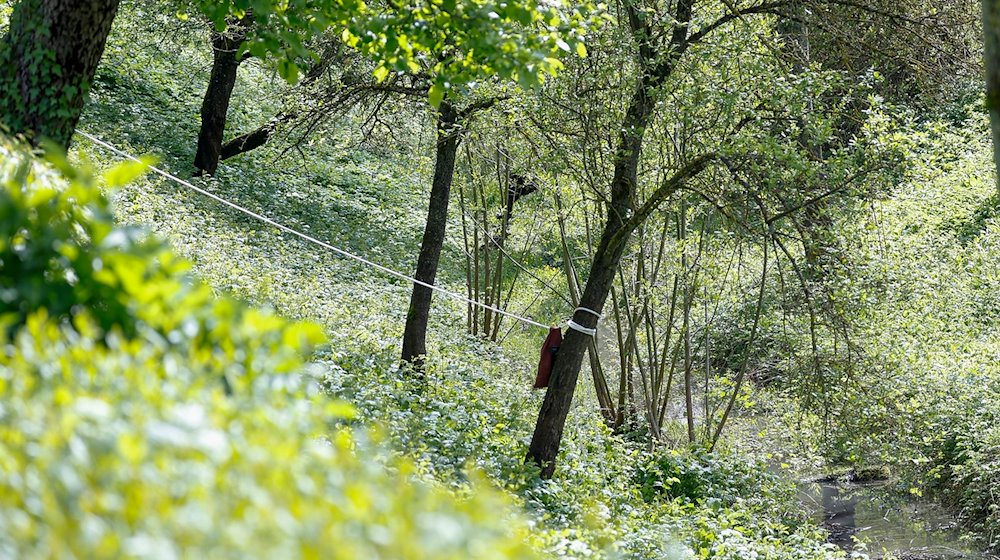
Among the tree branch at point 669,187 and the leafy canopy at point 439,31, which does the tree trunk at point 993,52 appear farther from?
the tree branch at point 669,187

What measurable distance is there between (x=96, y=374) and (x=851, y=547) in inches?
408

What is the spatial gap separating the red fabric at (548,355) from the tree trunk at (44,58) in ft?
14.2

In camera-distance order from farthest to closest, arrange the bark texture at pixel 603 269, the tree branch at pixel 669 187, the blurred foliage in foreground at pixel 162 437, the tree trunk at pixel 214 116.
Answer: the tree trunk at pixel 214 116 → the bark texture at pixel 603 269 → the tree branch at pixel 669 187 → the blurred foliage in foreground at pixel 162 437

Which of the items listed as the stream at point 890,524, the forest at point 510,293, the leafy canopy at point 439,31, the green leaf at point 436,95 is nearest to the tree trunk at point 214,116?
the forest at point 510,293

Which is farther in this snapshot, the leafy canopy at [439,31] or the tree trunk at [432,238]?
the tree trunk at [432,238]

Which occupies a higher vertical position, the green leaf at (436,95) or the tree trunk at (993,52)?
the tree trunk at (993,52)

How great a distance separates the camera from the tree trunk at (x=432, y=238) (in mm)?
10250

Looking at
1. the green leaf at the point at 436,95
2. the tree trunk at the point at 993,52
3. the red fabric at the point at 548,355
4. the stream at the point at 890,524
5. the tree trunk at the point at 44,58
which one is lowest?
the stream at the point at 890,524

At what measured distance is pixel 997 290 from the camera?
14297 mm

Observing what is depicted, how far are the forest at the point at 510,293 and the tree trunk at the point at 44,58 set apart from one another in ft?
0.07

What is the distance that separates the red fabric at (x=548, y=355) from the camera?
852 cm

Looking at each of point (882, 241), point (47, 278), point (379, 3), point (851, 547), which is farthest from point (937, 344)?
point (47, 278)

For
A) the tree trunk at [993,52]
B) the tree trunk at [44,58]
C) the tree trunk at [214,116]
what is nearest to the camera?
the tree trunk at [993,52]

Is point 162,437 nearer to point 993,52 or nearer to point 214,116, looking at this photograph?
point 993,52
